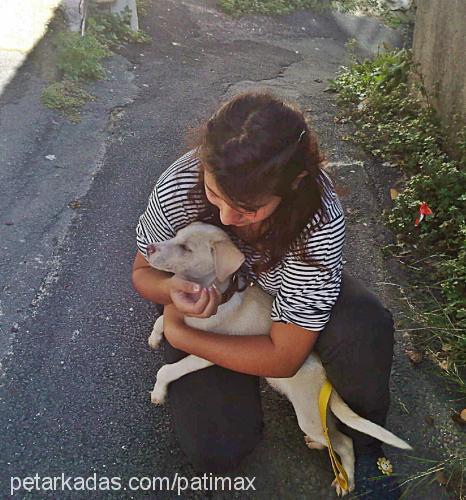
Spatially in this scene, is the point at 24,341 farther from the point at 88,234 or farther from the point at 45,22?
the point at 45,22

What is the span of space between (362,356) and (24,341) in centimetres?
156

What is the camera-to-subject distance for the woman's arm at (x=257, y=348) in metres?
2.10

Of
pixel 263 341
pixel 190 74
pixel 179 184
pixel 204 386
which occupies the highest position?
pixel 179 184

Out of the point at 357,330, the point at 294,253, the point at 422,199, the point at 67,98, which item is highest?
the point at 294,253

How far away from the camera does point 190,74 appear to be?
607cm

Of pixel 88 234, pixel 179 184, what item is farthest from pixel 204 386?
pixel 88 234

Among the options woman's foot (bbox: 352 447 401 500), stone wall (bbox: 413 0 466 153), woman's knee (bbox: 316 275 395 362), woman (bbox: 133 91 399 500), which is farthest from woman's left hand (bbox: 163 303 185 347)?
stone wall (bbox: 413 0 466 153)

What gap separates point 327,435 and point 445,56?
3185mm

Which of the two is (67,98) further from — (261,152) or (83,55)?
(261,152)

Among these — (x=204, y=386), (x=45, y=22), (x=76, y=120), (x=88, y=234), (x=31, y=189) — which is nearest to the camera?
(x=204, y=386)

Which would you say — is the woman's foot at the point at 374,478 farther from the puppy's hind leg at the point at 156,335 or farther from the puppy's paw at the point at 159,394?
the puppy's hind leg at the point at 156,335

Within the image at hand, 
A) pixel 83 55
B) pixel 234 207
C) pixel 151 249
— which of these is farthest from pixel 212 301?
→ pixel 83 55

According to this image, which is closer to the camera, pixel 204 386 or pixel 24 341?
pixel 204 386

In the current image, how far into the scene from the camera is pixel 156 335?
9.01ft
